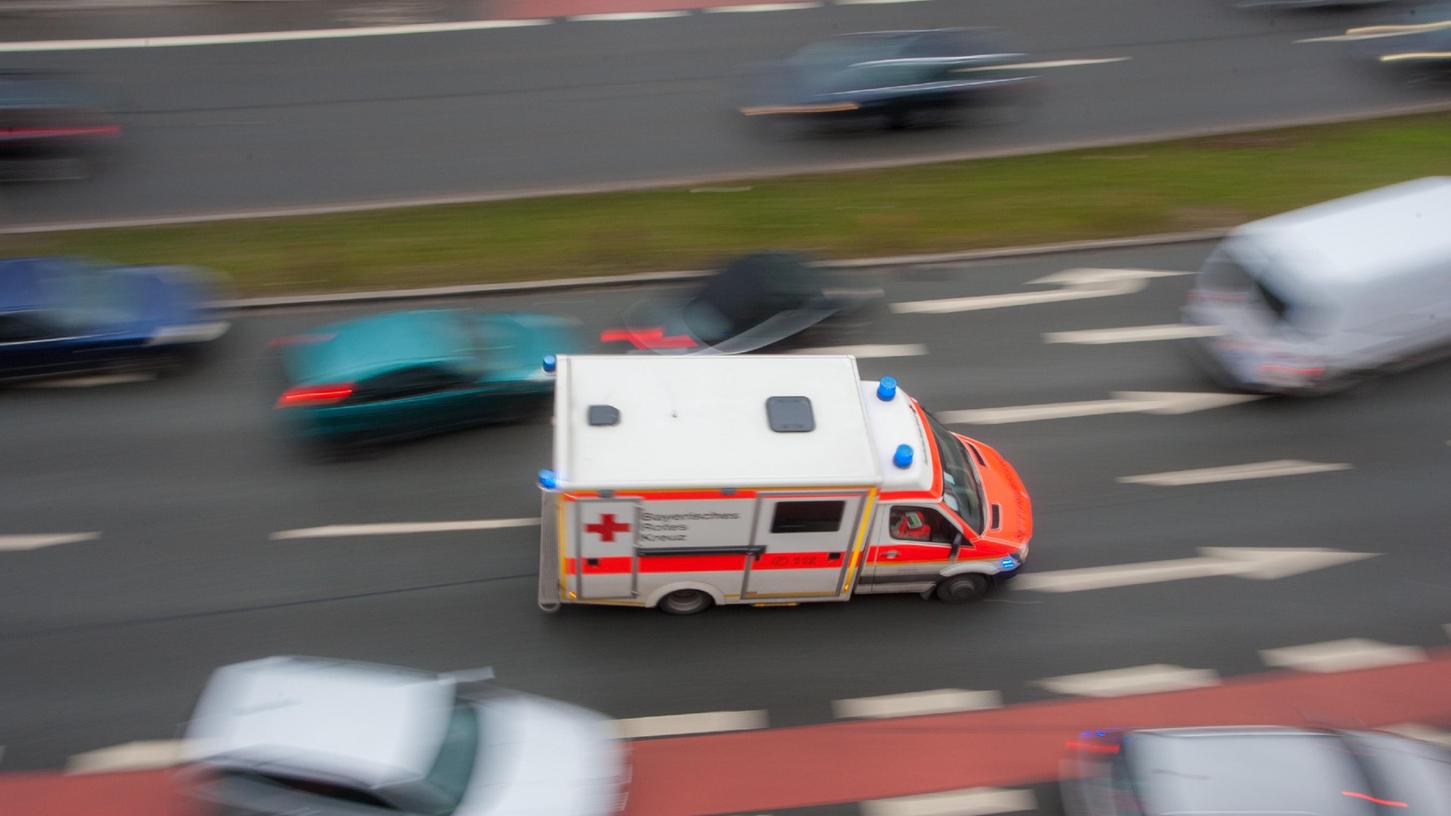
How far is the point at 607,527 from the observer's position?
32.4ft

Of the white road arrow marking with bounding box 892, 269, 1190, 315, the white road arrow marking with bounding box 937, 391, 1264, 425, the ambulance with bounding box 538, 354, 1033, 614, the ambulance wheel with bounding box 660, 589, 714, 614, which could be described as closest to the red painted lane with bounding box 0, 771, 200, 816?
the ambulance with bounding box 538, 354, 1033, 614

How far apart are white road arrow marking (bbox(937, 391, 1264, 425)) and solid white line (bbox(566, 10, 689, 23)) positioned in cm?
1287

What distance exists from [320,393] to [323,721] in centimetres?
510

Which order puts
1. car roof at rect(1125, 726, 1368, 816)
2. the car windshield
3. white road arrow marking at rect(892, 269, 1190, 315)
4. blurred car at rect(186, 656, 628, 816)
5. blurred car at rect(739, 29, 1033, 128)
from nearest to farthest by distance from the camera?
blurred car at rect(186, 656, 628, 816)
the car windshield
car roof at rect(1125, 726, 1368, 816)
white road arrow marking at rect(892, 269, 1190, 315)
blurred car at rect(739, 29, 1033, 128)

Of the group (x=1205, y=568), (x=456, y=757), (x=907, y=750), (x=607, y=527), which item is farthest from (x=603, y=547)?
(x=1205, y=568)

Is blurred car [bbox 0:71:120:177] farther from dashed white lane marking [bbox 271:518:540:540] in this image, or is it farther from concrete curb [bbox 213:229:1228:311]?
dashed white lane marking [bbox 271:518:540:540]

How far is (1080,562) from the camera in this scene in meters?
12.2

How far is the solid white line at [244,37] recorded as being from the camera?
20859 mm

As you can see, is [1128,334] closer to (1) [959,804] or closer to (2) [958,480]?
(2) [958,480]

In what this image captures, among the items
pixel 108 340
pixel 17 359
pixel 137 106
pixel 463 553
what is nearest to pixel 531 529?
pixel 463 553

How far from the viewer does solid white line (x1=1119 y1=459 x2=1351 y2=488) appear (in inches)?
521

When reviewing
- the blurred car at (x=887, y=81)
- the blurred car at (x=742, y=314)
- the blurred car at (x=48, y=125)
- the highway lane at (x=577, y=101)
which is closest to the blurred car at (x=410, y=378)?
the blurred car at (x=742, y=314)

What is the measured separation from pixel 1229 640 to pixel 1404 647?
189cm

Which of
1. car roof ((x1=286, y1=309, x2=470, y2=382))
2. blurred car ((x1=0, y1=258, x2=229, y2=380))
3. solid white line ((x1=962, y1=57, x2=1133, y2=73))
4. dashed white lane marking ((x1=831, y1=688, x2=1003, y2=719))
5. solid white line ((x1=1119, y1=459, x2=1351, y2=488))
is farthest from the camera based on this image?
solid white line ((x1=962, y1=57, x2=1133, y2=73))
